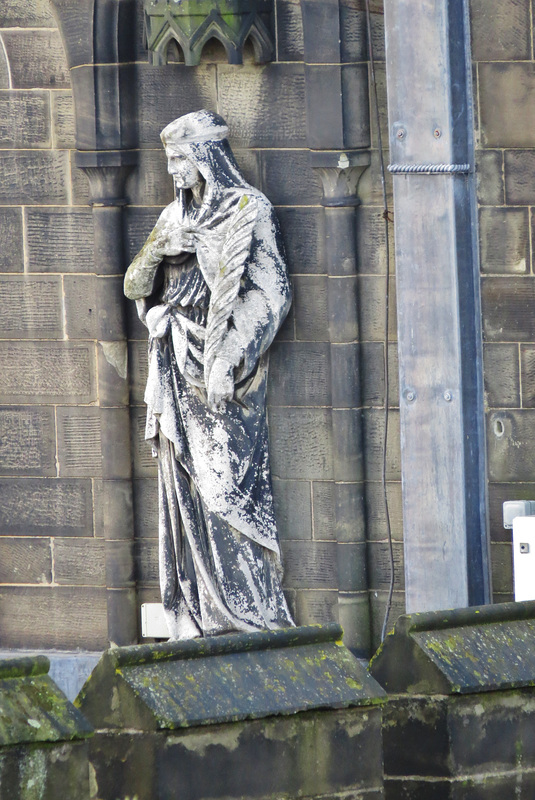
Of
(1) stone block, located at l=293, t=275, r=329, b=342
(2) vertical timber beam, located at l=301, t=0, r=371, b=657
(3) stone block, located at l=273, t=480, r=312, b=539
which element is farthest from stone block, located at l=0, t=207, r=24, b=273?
(3) stone block, located at l=273, t=480, r=312, b=539

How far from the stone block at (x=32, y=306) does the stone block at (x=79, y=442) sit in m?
0.36

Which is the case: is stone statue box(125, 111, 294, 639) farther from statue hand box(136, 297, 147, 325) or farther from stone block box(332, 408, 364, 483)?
stone block box(332, 408, 364, 483)

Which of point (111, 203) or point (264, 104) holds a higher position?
point (264, 104)

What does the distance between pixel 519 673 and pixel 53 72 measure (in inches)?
162

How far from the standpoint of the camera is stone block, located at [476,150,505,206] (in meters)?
7.95

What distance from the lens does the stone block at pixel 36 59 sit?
8711mm

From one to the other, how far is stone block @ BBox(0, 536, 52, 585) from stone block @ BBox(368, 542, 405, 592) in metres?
1.51

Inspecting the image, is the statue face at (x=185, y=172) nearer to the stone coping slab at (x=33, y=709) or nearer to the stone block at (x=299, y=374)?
the stone block at (x=299, y=374)

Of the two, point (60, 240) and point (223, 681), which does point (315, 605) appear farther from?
point (223, 681)

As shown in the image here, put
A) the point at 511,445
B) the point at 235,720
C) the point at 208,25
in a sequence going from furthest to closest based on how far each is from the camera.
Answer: the point at 208,25, the point at 511,445, the point at 235,720

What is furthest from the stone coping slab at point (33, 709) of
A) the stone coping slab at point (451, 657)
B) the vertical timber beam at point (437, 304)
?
the vertical timber beam at point (437, 304)

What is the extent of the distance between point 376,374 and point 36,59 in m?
2.06

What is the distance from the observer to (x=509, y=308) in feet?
26.5

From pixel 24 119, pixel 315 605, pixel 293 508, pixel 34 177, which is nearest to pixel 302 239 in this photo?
pixel 293 508
